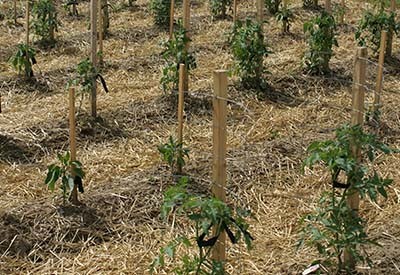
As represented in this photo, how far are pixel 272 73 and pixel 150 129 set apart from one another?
6.62ft

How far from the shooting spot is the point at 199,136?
5828mm

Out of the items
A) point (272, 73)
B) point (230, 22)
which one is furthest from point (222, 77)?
point (230, 22)

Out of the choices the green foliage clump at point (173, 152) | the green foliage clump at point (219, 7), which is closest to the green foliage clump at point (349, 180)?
the green foliage clump at point (173, 152)

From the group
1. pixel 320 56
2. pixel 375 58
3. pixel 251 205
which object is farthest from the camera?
pixel 375 58

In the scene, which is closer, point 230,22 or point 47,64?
point 47,64

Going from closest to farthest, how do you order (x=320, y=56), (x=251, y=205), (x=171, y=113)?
1. (x=251, y=205)
2. (x=171, y=113)
3. (x=320, y=56)

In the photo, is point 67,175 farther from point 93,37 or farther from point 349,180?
point 349,180

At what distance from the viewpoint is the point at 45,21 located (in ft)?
27.5

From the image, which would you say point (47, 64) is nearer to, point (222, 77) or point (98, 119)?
point (98, 119)

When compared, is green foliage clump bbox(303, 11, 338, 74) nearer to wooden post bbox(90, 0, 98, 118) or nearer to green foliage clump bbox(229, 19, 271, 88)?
green foliage clump bbox(229, 19, 271, 88)

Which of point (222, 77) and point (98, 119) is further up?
point (222, 77)

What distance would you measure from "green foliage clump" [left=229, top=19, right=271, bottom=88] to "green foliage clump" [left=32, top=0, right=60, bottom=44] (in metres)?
2.76

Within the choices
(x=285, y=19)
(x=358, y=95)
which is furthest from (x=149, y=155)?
(x=285, y=19)

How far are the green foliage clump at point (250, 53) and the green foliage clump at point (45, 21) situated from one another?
2.76m
